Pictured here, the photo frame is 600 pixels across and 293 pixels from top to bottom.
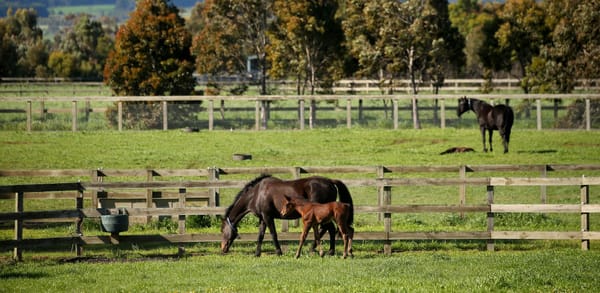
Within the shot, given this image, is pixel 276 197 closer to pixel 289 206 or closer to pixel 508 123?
pixel 289 206

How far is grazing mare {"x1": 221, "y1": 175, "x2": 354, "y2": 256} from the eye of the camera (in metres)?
17.5

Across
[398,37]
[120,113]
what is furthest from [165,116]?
[398,37]

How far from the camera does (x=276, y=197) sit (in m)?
17.5

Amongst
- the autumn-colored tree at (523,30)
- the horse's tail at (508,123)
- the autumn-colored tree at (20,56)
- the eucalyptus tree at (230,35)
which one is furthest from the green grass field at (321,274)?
the autumn-colored tree at (20,56)

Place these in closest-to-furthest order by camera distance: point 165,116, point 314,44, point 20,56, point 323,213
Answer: point 323,213, point 165,116, point 314,44, point 20,56

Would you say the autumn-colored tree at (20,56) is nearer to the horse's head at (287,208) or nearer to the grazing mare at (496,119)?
the grazing mare at (496,119)

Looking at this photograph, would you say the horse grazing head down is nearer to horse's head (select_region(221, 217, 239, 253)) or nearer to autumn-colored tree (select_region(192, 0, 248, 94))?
horse's head (select_region(221, 217, 239, 253))

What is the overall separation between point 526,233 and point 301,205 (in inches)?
178

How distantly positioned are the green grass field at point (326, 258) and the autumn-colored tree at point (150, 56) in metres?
9.47

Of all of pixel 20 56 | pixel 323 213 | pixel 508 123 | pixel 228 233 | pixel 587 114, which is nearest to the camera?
pixel 323 213

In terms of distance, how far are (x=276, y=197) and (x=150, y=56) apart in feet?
98.3

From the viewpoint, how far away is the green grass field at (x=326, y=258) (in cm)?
1398

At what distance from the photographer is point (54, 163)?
105ft

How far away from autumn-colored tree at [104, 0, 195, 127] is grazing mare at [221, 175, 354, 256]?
28.8 metres
